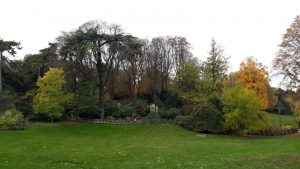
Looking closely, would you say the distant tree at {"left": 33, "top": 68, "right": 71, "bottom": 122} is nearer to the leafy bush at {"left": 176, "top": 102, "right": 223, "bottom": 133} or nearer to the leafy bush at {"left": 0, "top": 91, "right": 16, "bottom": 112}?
the leafy bush at {"left": 0, "top": 91, "right": 16, "bottom": 112}

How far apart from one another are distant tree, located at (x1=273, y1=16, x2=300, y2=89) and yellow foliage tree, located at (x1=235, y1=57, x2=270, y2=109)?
1030 centimetres

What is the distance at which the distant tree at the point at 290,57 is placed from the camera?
5384cm

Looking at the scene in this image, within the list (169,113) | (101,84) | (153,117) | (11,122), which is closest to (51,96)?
(101,84)

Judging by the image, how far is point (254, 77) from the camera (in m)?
A: 66.2

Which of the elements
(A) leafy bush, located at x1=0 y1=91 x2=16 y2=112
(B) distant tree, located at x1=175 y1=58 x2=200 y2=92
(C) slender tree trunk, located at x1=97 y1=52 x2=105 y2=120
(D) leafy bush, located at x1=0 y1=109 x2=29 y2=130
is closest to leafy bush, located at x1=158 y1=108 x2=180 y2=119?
(B) distant tree, located at x1=175 y1=58 x2=200 y2=92

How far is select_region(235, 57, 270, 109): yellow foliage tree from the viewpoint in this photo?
6569 cm

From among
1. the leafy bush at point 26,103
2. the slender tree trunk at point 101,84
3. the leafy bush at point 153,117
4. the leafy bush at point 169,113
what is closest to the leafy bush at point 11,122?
the leafy bush at point 26,103

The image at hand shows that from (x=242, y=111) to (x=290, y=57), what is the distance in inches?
421

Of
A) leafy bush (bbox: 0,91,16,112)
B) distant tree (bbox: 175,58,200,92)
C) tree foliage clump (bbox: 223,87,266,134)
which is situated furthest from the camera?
distant tree (bbox: 175,58,200,92)

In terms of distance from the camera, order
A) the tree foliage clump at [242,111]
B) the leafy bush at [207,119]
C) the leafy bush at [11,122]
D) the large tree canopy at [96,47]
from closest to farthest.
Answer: the leafy bush at [11,122] → the tree foliage clump at [242,111] → the leafy bush at [207,119] → the large tree canopy at [96,47]

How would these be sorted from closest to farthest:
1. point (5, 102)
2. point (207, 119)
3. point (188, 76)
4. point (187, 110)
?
point (5, 102)
point (207, 119)
point (187, 110)
point (188, 76)

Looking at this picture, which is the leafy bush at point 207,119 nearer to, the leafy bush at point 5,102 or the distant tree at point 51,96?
the distant tree at point 51,96

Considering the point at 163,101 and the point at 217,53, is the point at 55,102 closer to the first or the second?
the point at 163,101

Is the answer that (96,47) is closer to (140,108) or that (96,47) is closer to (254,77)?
(140,108)
